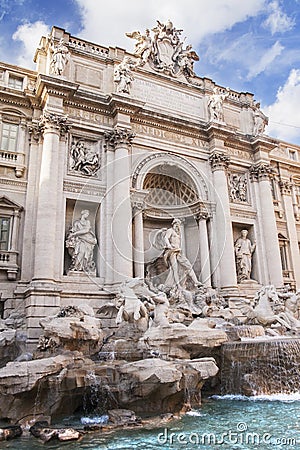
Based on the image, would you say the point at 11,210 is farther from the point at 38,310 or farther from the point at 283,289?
the point at 283,289

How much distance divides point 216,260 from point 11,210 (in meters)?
8.24

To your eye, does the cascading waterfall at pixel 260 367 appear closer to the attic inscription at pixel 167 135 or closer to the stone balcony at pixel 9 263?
the stone balcony at pixel 9 263

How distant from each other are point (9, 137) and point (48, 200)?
10.3 feet

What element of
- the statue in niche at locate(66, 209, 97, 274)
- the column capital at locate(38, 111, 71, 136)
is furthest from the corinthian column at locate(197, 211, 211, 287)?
the column capital at locate(38, 111, 71, 136)

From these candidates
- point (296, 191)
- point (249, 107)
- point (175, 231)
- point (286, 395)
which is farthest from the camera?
point (296, 191)

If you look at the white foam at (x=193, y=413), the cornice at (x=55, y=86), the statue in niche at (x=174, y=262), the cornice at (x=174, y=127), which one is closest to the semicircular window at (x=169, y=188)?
the cornice at (x=174, y=127)

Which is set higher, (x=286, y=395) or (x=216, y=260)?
(x=216, y=260)

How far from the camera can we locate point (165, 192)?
17.4m

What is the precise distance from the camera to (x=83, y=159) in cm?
1446

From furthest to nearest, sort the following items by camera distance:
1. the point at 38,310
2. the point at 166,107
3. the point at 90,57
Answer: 1. the point at 166,107
2. the point at 90,57
3. the point at 38,310

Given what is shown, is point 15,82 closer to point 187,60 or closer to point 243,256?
point 187,60

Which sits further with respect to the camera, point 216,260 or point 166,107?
point 166,107

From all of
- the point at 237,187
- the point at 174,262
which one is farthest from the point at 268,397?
the point at 237,187

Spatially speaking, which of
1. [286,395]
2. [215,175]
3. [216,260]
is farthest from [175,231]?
[286,395]
